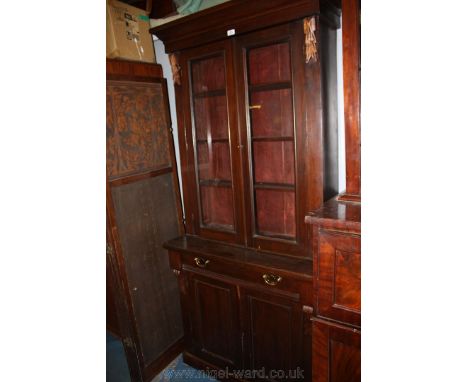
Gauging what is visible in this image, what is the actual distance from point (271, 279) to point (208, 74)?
3.94 feet

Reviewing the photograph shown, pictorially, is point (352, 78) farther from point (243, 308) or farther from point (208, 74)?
point (243, 308)

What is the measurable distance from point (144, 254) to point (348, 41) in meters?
1.62

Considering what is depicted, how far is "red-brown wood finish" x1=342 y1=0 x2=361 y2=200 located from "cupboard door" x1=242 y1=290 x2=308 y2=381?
77 centimetres

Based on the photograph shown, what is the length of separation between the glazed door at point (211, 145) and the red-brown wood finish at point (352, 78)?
0.65 m

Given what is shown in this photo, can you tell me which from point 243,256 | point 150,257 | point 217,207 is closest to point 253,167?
point 217,207

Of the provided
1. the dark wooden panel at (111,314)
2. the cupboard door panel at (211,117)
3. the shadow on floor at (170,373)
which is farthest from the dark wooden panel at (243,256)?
the dark wooden panel at (111,314)

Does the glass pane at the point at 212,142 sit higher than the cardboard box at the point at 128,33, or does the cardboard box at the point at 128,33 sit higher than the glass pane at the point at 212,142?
the cardboard box at the point at 128,33

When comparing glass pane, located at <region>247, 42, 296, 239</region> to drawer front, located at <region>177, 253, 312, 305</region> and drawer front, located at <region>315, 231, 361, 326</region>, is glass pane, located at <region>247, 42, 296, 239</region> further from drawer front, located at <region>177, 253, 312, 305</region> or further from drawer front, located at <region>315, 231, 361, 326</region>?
drawer front, located at <region>315, 231, 361, 326</region>

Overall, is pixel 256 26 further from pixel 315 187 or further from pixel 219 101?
pixel 315 187

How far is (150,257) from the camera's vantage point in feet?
6.68

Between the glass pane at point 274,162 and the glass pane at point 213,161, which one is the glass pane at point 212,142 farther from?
the glass pane at point 274,162

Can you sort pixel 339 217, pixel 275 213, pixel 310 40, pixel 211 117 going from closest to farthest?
pixel 339 217
pixel 310 40
pixel 275 213
pixel 211 117

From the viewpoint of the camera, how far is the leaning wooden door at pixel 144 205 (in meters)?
1.83

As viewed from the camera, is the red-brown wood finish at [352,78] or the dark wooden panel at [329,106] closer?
the red-brown wood finish at [352,78]
